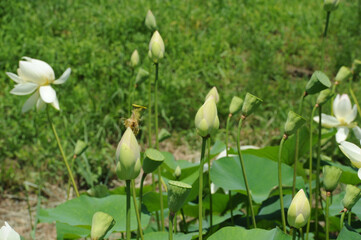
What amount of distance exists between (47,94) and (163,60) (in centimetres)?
180

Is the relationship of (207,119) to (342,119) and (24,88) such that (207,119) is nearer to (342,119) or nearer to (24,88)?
(24,88)

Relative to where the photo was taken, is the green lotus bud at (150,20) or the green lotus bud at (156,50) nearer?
the green lotus bud at (156,50)

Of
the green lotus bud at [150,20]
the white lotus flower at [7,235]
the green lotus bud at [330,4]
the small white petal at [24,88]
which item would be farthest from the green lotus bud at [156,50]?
the white lotus flower at [7,235]

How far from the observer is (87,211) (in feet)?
3.98

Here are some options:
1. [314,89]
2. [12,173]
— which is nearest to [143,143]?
[12,173]

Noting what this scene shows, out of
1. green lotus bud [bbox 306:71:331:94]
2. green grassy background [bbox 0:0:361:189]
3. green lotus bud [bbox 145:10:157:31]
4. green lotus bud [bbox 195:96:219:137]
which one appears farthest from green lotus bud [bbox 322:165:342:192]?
green grassy background [bbox 0:0:361:189]

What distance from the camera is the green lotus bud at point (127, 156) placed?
28.9 inches

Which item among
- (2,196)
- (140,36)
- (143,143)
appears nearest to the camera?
(2,196)

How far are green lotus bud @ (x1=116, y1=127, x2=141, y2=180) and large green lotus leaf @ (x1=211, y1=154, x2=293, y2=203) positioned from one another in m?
0.55

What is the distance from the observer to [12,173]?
2.15 m

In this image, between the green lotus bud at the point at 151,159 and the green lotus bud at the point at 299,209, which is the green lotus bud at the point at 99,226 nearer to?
the green lotus bud at the point at 151,159

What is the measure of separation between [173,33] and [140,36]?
0.25 meters

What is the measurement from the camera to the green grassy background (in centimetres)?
238

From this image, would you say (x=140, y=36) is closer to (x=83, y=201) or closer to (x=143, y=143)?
(x=143, y=143)
